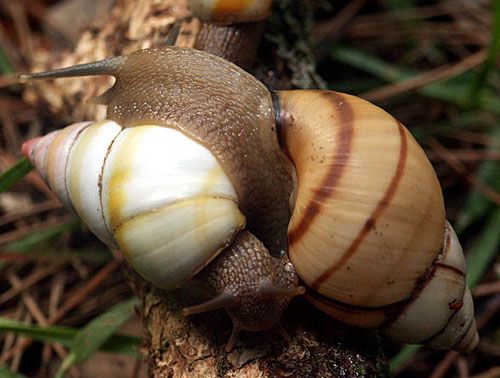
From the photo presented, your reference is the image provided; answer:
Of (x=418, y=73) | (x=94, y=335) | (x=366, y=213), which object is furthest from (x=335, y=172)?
(x=418, y=73)

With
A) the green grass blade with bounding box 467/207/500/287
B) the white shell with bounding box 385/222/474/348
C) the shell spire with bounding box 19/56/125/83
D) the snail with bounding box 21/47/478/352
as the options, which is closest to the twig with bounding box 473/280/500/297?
the green grass blade with bounding box 467/207/500/287

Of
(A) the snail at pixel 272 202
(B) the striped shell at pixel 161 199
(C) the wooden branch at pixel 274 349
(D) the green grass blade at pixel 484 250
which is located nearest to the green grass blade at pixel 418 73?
(D) the green grass blade at pixel 484 250

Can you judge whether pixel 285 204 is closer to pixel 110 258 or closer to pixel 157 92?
pixel 157 92

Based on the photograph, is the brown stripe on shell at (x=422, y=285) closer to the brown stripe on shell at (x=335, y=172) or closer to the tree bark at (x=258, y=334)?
the tree bark at (x=258, y=334)

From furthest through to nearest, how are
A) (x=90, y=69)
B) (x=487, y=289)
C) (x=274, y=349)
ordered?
(x=487, y=289), (x=90, y=69), (x=274, y=349)

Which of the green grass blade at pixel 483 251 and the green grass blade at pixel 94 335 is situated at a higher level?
the green grass blade at pixel 94 335

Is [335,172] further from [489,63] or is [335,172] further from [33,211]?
[33,211]
